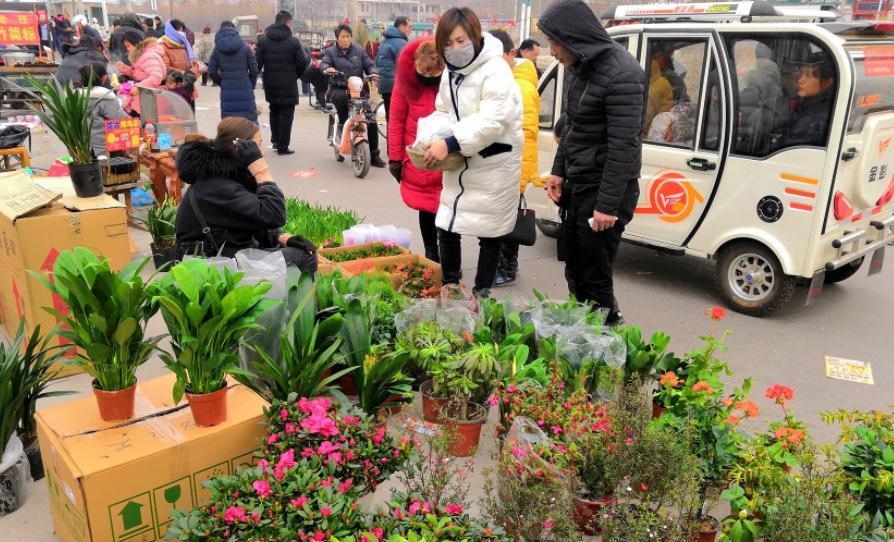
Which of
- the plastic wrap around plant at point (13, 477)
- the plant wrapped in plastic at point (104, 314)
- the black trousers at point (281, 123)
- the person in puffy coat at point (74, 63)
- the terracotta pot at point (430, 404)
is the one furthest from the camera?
the black trousers at point (281, 123)

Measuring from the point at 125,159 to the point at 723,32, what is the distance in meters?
4.78

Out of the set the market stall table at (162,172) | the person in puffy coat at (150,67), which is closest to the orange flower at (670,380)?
the market stall table at (162,172)

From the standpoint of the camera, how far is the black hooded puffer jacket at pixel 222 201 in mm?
3768

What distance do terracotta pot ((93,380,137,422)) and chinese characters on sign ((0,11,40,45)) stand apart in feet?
48.9

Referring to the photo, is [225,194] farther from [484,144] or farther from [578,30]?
[578,30]

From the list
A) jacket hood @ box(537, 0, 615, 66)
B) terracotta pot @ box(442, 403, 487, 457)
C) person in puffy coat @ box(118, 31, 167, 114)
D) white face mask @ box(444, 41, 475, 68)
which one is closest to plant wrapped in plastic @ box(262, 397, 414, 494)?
→ terracotta pot @ box(442, 403, 487, 457)

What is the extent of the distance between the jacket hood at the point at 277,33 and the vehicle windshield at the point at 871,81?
769 centimetres

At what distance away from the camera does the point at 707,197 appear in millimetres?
5199

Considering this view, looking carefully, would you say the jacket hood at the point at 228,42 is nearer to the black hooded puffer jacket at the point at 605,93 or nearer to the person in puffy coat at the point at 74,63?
the person in puffy coat at the point at 74,63

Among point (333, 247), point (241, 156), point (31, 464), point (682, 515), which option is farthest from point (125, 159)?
point (682, 515)

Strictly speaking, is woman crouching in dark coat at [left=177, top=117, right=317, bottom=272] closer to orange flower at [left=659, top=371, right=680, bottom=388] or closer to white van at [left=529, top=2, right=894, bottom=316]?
orange flower at [left=659, top=371, right=680, bottom=388]

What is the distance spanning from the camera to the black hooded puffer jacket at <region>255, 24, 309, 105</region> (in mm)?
9922

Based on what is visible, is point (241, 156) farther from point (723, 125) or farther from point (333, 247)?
point (723, 125)

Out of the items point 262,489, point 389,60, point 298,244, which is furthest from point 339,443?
point 389,60
